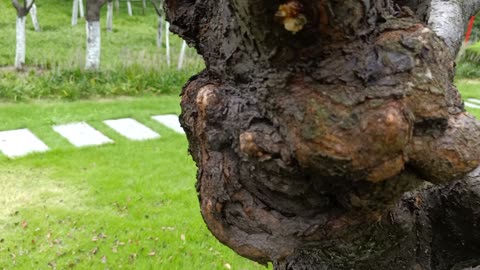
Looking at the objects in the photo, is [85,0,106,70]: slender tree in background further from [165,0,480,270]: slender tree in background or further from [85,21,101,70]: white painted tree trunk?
[165,0,480,270]: slender tree in background

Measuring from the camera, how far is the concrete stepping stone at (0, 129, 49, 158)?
5.03 metres

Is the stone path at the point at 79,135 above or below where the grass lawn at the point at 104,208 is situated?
below

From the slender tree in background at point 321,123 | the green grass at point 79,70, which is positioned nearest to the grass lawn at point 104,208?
the green grass at point 79,70

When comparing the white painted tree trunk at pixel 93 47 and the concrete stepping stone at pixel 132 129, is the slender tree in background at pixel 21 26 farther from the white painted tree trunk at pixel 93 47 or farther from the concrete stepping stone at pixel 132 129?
the concrete stepping stone at pixel 132 129

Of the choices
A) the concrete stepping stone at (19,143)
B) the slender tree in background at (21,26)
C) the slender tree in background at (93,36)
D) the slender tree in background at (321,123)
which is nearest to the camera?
the slender tree in background at (321,123)

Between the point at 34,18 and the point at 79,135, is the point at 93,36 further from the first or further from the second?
the point at 34,18

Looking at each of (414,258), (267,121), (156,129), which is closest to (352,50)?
(267,121)

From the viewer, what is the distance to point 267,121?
90 centimetres

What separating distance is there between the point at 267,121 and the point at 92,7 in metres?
7.56

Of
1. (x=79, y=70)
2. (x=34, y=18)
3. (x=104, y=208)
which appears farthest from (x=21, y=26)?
(x=34, y=18)

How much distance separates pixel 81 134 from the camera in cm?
559

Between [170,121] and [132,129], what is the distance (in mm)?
520

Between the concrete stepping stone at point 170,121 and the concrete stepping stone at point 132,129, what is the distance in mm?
252

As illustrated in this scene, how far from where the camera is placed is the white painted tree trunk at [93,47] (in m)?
7.91
